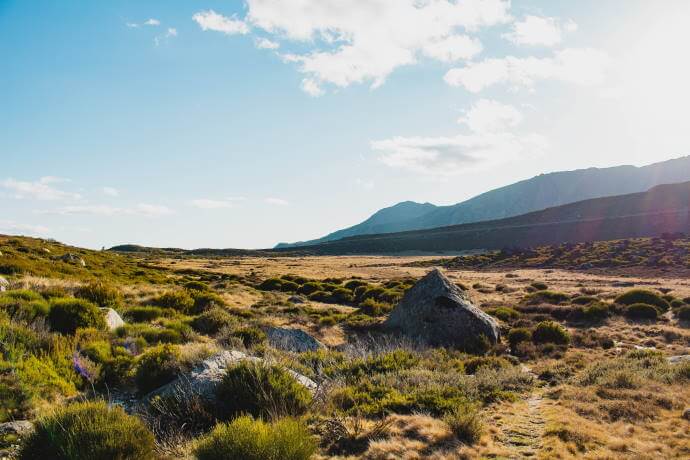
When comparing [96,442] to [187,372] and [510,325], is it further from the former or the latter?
[510,325]

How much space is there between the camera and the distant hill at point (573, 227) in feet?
323

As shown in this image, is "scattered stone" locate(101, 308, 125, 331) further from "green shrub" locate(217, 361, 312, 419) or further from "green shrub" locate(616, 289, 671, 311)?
"green shrub" locate(616, 289, 671, 311)

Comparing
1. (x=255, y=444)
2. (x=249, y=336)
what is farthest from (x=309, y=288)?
(x=255, y=444)

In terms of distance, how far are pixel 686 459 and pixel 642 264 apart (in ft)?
167

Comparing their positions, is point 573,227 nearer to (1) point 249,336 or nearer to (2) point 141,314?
(1) point 249,336

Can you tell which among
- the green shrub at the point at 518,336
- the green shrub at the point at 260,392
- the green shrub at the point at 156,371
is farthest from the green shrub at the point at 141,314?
the green shrub at the point at 518,336

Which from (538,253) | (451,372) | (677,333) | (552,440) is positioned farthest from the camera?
(538,253)

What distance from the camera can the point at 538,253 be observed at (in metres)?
71.9

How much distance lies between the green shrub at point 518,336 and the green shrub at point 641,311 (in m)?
8.18

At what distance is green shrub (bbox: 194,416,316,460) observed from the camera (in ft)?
16.7

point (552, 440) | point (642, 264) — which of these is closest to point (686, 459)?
point (552, 440)

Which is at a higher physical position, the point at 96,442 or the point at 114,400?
the point at 96,442

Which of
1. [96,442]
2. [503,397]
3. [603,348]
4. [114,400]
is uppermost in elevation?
[96,442]

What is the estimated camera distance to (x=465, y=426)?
7188 mm
